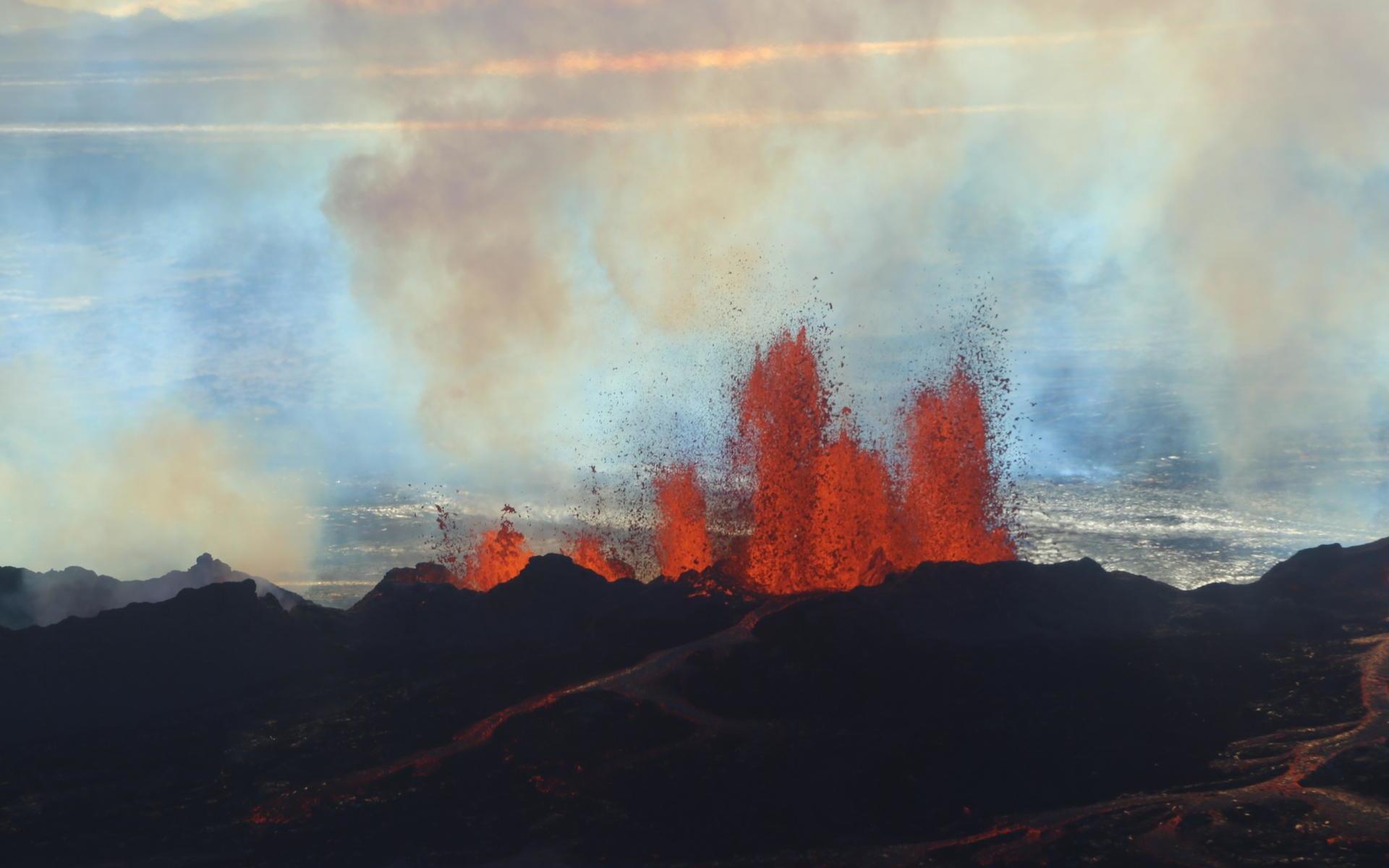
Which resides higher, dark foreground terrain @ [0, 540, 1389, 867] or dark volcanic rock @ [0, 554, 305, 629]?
dark volcanic rock @ [0, 554, 305, 629]

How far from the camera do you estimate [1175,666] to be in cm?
3509

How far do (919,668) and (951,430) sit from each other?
1677 cm

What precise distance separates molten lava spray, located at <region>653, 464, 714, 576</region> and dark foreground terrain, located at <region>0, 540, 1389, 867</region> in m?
10.5

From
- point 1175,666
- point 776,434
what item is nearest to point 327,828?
point 1175,666

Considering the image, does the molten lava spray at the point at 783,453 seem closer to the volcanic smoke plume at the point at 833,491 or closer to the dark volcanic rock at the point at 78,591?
the volcanic smoke plume at the point at 833,491

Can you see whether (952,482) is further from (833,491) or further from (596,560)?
(596,560)

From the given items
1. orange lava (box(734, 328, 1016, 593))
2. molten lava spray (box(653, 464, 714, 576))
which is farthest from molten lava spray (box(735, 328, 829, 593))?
molten lava spray (box(653, 464, 714, 576))

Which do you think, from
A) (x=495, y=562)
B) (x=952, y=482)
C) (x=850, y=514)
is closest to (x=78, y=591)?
(x=495, y=562)

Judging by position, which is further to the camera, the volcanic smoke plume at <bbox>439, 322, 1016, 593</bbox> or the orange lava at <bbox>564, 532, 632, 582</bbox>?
the orange lava at <bbox>564, 532, 632, 582</bbox>

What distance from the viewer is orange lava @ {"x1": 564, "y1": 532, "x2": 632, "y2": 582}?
166 ft

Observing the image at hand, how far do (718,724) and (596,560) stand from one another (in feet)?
68.2

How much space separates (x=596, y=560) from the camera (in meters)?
52.2

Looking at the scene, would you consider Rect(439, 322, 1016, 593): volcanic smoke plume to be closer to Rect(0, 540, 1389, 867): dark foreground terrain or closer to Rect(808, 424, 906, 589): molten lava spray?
Rect(808, 424, 906, 589): molten lava spray

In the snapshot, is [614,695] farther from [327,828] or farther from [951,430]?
[951,430]
